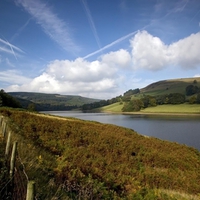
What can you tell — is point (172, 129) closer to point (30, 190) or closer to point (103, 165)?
point (103, 165)

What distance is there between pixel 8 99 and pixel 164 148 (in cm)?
5861

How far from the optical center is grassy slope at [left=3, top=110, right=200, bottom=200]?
786 centimetres

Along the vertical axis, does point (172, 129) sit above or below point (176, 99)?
below

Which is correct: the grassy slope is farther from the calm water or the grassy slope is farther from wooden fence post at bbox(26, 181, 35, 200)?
the calm water

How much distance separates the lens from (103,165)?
11.5 m

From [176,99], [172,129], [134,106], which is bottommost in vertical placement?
[172,129]

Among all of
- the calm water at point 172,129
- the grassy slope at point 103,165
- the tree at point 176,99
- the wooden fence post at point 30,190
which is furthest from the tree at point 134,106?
the wooden fence post at point 30,190

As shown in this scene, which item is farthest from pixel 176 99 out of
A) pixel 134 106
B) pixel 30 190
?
pixel 30 190

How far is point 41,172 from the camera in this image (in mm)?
7535

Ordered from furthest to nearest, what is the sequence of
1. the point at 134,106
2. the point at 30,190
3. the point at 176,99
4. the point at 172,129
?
1. the point at 134,106
2. the point at 176,99
3. the point at 172,129
4. the point at 30,190

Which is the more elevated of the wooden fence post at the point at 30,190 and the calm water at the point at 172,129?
the wooden fence post at the point at 30,190

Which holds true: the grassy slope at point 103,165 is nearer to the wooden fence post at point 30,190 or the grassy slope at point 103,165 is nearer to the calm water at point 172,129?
the wooden fence post at point 30,190

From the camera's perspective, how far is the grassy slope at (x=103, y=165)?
7863mm

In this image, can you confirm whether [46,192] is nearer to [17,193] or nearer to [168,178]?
[17,193]
